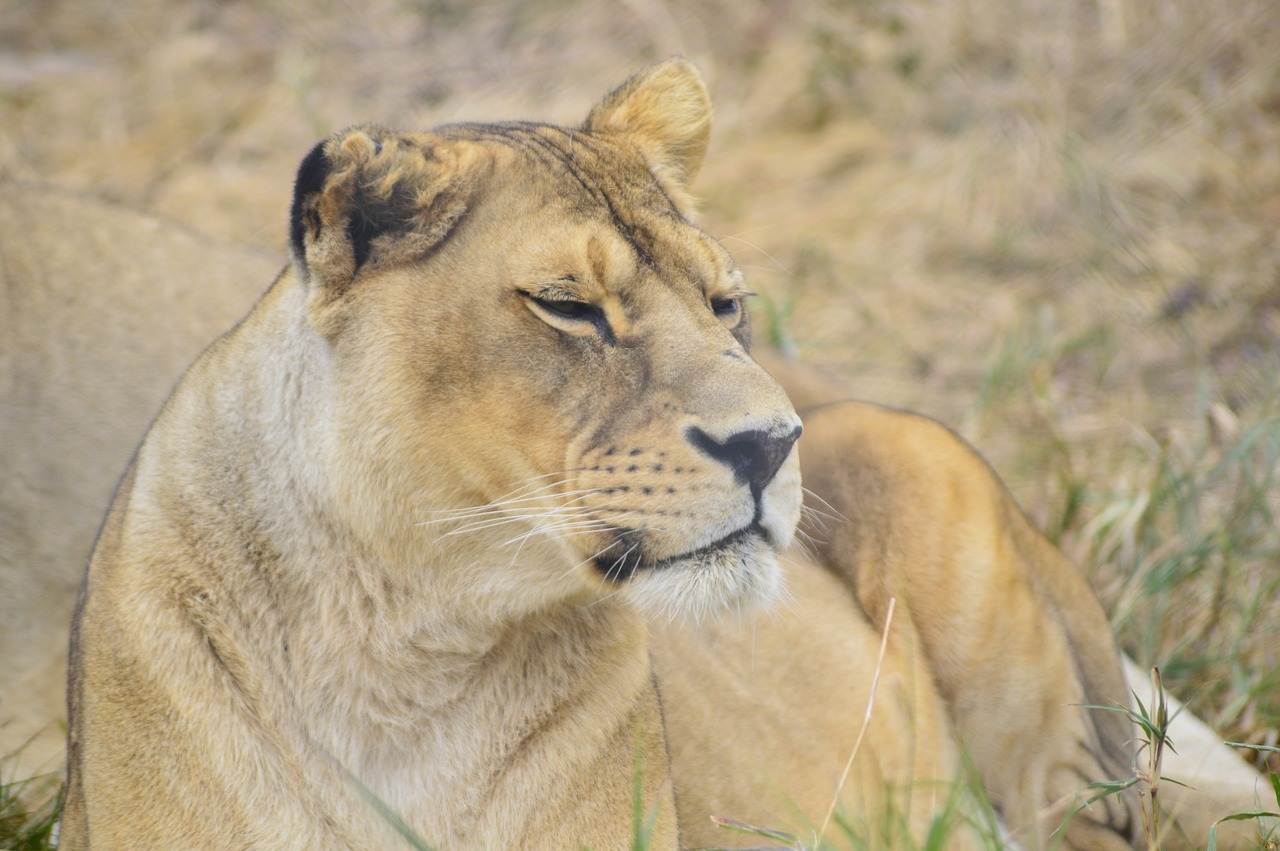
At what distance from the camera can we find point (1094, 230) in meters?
7.23

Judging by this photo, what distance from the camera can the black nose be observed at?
2203 mm

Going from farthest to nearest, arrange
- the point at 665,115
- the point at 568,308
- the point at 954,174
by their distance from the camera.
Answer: the point at 954,174
the point at 665,115
the point at 568,308

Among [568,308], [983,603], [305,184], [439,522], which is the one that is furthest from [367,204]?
[983,603]

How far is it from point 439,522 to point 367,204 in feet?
1.92

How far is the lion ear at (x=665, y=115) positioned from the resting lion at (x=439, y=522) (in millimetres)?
237

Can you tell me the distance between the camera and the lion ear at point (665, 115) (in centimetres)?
304

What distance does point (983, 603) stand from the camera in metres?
3.97

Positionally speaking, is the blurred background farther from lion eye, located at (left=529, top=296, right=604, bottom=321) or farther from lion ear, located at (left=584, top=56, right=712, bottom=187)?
lion eye, located at (left=529, top=296, right=604, bottom=321)

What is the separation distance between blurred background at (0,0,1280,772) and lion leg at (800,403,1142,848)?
0.62 m

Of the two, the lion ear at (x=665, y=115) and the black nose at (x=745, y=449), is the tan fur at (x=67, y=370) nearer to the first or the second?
the lion ear at (x=665, y=115)

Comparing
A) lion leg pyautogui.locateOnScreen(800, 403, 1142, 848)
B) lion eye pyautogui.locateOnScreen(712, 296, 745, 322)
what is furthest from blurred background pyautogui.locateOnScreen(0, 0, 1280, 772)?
lion eye pyautogui.locateOnScreen(712, 296, 745, 322)

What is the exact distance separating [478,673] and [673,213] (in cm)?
100

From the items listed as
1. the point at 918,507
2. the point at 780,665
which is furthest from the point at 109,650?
the point at 918,507

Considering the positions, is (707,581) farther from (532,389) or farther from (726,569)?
(532,389)
